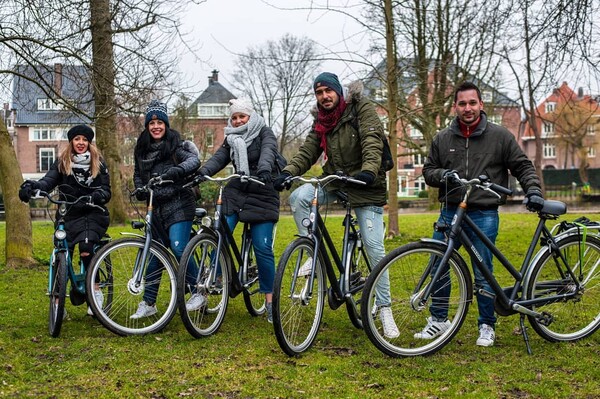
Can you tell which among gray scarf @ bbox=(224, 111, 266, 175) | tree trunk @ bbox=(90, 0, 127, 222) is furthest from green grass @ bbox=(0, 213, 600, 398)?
tree trunk @ bbox=(90, 0, 127, 222)

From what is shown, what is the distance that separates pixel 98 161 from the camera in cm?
645

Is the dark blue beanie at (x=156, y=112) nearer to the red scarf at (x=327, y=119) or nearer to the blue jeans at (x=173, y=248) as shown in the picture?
the blue jeans at (x=173, y=248)

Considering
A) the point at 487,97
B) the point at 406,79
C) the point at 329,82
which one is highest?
the point at 487,97

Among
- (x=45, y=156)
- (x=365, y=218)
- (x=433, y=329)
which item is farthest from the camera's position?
(x=45, y=156)

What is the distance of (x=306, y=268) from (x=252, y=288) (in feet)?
4.88

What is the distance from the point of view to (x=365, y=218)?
561 centimetres

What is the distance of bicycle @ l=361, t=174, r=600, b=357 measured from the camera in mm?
5016

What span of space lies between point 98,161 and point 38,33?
4.93 metres

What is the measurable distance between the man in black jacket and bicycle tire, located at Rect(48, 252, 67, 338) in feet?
9.06

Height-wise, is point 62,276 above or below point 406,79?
below

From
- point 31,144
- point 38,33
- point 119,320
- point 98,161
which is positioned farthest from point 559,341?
point 31,144

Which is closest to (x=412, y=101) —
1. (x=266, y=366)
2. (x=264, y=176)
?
(x=264, y=176)

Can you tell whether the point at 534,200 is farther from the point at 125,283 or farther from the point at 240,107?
the point at 125,283

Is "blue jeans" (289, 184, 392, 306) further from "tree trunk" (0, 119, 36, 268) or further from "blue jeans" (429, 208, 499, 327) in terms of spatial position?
"tree trunk" (0, 119, 36, 268)
